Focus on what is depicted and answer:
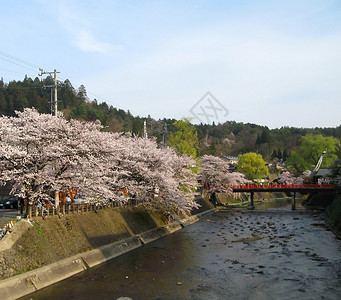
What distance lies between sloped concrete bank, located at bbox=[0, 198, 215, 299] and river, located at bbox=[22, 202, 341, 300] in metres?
0.81

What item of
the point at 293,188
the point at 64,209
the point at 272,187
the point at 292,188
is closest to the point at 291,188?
the point at 292,188

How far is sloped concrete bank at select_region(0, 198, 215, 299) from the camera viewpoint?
62.8ft

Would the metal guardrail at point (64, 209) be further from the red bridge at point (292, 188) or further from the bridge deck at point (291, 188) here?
the red bridge at point (292, 188)

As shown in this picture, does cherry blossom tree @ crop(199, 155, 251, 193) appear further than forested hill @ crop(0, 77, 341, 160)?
No

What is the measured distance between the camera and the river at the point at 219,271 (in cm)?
1928

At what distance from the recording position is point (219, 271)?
23.9 meters

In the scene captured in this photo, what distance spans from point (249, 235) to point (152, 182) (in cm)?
1301

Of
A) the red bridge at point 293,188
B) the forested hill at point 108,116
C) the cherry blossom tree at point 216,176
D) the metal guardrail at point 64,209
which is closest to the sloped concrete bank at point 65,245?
the metal guardrail at point 64,209

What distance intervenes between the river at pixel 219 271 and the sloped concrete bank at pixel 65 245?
81cm

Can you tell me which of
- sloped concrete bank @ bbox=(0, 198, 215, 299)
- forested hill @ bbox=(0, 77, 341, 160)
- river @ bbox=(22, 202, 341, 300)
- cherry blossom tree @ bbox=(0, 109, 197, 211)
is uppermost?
forested hill @ bbox=(0, 77, 341, 160)

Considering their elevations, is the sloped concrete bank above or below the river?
above

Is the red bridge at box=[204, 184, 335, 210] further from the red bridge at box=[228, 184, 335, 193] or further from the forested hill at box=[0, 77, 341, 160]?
the forested hill at box=[0, 77, 341, 160]

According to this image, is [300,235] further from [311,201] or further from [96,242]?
[311,201]

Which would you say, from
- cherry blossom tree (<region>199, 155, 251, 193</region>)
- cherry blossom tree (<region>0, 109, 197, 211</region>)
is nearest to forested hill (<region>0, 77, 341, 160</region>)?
cherry blossom tree (<region>199, 155, 251, 193</region>)
